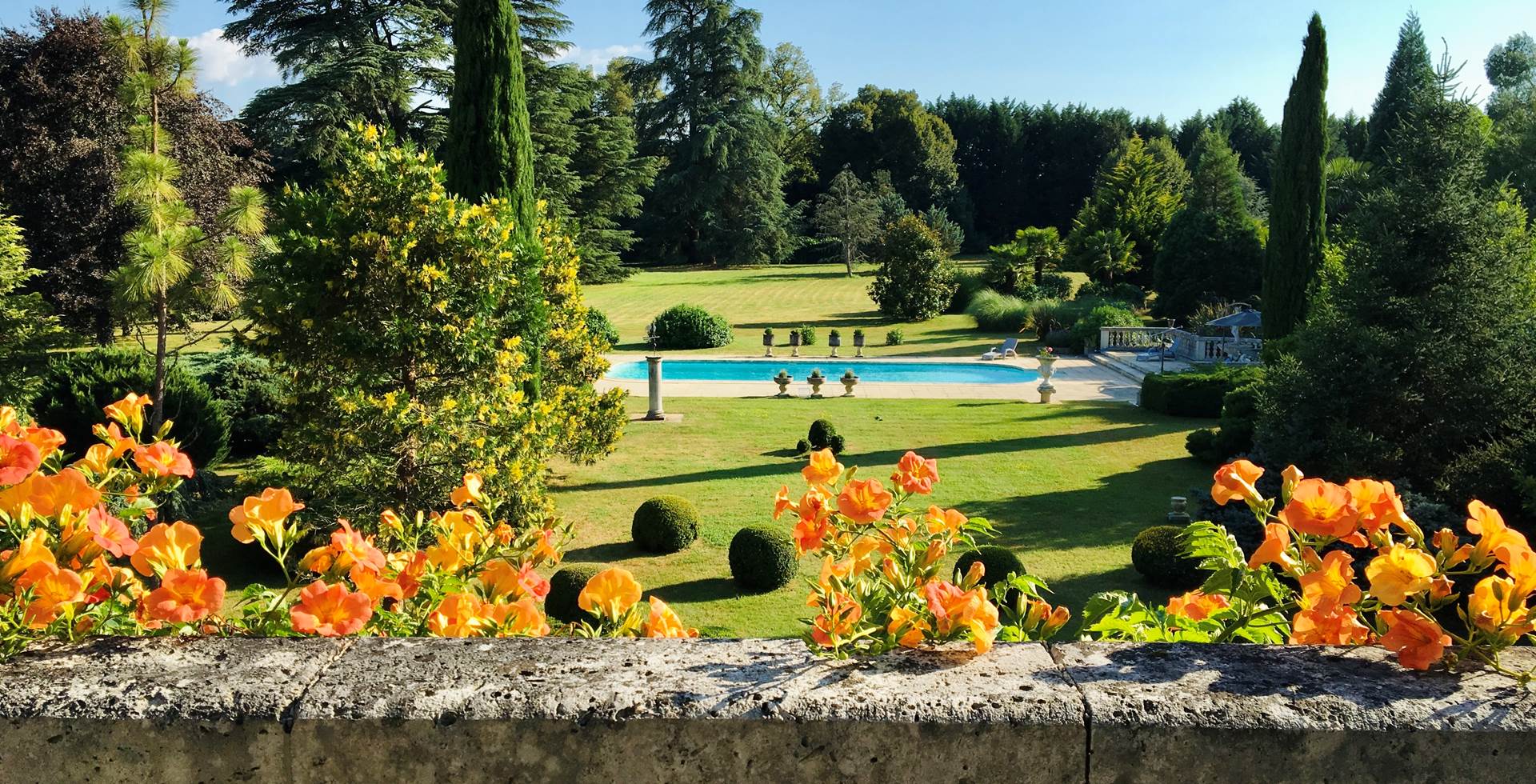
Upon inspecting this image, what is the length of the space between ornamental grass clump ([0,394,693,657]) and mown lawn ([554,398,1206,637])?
15.6ft

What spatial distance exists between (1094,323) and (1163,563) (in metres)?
18.7

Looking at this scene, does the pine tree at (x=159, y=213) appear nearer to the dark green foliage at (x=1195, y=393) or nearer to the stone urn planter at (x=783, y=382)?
the stone urn planter at (x=783, y=382)

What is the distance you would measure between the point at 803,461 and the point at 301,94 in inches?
756

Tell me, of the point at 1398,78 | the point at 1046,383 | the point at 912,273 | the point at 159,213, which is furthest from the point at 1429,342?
the point at 1398,78

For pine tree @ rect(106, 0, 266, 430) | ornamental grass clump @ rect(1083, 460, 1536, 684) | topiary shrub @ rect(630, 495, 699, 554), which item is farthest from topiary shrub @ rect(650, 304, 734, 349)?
ornamental grass clump @ rect(1083, 460, 1536, 684)

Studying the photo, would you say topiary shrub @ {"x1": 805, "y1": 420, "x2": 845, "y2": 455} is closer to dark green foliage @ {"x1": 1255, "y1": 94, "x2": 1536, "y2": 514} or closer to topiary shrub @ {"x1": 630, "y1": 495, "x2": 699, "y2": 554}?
topiary shrub @ {"x1": 630, "y1": 495, "x2": 699, "y2": 554}

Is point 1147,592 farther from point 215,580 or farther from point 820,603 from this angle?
point 215,580

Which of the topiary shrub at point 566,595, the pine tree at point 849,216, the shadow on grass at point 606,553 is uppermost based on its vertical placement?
the pine tree at point 849,216

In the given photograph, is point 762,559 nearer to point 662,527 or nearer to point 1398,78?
point 662,527

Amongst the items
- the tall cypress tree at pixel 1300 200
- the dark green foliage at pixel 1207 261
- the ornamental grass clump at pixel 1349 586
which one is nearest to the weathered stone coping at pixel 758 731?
the ornamental grass clump at pixel 1349 586

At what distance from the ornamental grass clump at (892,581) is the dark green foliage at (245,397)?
38.4 ft

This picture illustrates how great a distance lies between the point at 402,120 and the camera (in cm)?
2770

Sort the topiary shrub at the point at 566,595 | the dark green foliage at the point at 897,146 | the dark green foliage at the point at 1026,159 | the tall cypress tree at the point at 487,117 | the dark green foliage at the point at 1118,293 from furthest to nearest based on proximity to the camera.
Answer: the dark green foliage at the point at 1026,159, the dark green foliage at the point at 897,146, the dark green foliage at the point at 1118,293, the tall cypress tree at the point at 487,117, the topiary shrub at the point at 566,595

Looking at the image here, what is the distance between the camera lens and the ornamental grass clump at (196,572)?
4.82 ft
